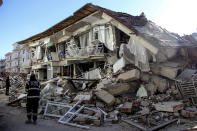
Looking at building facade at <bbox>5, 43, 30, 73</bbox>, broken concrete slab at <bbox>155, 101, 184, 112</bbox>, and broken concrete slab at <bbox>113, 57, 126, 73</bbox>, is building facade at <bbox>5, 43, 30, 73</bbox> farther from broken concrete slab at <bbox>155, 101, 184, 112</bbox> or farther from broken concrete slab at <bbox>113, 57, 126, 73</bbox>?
broken concrete slab at <bbox>155, 101, 184, 112</bbox>

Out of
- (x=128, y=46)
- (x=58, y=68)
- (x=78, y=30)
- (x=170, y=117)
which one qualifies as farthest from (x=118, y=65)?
(x=58, y=68)

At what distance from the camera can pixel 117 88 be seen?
831 centimetres

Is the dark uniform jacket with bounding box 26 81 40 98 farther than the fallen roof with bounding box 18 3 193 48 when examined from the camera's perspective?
No

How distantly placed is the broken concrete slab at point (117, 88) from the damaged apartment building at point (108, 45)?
160 centimetres

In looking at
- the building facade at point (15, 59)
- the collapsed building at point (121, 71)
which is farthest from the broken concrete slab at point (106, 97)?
the building facade at point (15, 59)

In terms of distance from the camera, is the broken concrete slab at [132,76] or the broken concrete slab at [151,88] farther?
the broken concrete slab at [132,76]

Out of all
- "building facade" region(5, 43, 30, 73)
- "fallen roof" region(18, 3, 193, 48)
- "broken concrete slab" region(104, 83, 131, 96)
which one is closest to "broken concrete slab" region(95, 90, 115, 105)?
"broken concrete slab" region(104, 83, 131, 96)

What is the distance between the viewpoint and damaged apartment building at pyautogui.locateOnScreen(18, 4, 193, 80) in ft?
31.2

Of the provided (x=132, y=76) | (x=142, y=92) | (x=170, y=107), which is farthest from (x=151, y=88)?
(x=170, y=107)

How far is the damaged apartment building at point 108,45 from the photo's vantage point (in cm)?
952

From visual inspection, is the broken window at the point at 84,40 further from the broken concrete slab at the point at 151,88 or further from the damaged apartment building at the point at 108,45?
the broken concrete slab at the point at 151,88

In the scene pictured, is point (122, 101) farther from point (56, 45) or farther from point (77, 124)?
point (56, 45)

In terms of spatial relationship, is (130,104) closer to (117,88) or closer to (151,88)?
(117,88)

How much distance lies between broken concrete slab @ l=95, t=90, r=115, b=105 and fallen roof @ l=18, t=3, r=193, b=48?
158 inches
